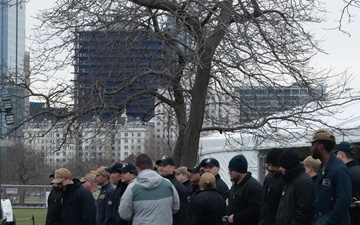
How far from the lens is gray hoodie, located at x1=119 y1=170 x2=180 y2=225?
33.4 feet

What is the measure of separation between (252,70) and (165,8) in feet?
7.93

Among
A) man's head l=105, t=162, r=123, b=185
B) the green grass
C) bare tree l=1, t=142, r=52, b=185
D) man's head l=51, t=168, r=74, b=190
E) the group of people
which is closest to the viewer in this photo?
the group of people

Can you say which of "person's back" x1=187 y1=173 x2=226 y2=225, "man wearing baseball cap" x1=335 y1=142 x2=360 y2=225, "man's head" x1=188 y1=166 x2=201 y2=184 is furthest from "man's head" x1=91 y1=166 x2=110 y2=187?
"man wearing baseball cap" x1=335 y1=142 x2=360 y2=225

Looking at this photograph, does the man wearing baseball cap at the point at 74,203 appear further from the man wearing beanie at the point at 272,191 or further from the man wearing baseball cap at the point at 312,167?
the man wearing baseball cap at the point at 312,167

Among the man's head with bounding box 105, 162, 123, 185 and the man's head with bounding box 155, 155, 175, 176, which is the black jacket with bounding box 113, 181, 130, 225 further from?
the man's head with bounding box 155, 155, 175, 176

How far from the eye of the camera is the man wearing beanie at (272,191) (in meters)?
10.3

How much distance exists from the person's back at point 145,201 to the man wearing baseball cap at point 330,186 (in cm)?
223

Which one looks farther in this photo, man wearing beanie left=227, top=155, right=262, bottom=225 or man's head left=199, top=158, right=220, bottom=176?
man's head left=199, top=158, right=220, bottom=176

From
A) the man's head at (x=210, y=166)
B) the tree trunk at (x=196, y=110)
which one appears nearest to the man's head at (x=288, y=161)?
the man's head at (x=210, y=166)

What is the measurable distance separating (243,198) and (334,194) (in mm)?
2571

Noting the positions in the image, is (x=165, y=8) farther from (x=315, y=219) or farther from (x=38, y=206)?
(x=38, y=206)

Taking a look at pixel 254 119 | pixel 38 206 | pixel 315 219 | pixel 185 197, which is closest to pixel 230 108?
pixel 254 119

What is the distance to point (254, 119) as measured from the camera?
17.8 metres

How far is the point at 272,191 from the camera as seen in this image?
1030cm
